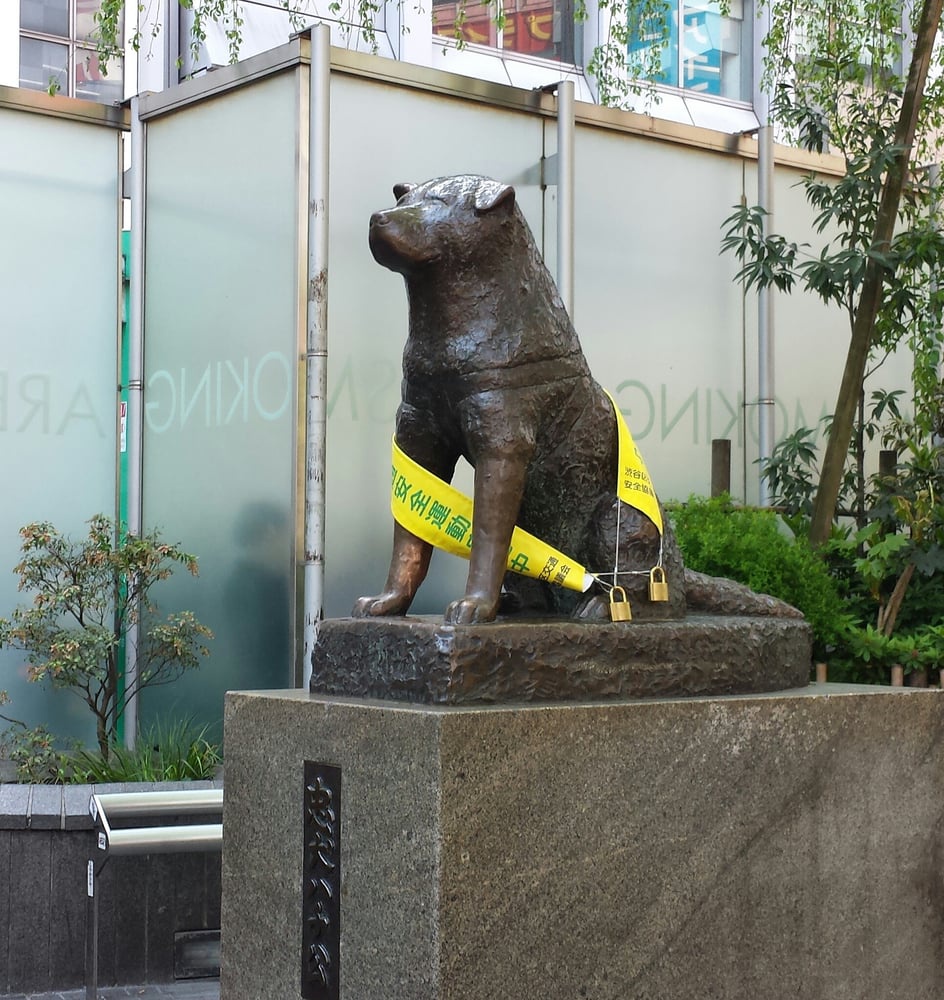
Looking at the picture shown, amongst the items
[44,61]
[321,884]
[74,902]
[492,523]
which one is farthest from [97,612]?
[44,61]

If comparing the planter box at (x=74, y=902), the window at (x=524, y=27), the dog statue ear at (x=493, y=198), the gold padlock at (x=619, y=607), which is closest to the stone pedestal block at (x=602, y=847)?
the gold padlock at (x=619, y=607)

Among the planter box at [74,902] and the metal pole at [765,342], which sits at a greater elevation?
the metal pole at [765,342]

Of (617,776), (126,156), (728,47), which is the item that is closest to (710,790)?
Answer: (617,776)

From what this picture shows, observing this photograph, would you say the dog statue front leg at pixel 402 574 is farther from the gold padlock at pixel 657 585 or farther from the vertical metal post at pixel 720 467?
the vertical metal post at pixel 720 467

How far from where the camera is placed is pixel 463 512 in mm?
3273

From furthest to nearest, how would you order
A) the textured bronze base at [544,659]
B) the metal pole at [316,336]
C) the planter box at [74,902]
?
the metal pole at [316,336], the planter box at [74,902], the textured bronze base at [544,659]

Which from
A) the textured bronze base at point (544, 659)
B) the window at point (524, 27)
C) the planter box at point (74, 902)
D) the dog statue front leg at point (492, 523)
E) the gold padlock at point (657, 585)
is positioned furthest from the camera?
the window at point (524, 27)

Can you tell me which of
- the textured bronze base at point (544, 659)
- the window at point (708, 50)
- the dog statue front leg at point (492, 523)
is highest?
the window at point (708, 50)

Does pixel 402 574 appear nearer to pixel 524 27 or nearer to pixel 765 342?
pixel 765 342

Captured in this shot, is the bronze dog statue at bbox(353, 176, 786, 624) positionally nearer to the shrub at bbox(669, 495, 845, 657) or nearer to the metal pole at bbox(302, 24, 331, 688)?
the shrub at bbox(669, 495, 845, 657)

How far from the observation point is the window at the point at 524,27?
13023 mm

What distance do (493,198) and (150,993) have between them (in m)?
3.70

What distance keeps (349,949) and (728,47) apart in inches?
486

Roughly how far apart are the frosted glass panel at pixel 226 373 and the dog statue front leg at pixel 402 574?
12.0 feet
